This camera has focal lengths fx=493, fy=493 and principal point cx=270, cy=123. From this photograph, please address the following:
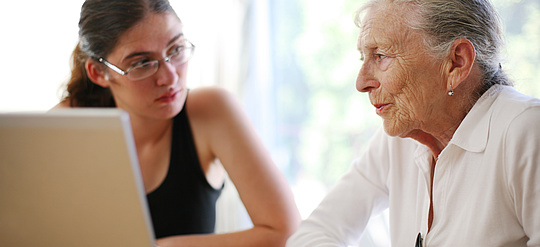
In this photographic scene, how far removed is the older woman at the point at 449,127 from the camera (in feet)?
3.15

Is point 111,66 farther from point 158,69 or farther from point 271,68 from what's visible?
point 271,68

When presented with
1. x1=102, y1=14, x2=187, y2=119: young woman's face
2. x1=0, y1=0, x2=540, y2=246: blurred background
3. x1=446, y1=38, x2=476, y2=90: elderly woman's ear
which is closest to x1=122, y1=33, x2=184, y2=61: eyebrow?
x1=102, y1=14, x2=187, y2=119: young woman's face

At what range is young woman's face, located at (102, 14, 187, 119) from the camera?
1534mm

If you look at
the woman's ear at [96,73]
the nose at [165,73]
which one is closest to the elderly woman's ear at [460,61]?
the nose at [165,73]

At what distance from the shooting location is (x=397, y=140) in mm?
1307

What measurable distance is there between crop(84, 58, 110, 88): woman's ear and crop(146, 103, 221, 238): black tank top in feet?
0.98

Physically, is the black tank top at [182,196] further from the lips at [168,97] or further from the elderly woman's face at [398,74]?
the elderly woman's face at [398,74]

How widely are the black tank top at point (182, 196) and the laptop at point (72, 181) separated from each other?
79 cm

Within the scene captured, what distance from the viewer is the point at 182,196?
1.69 meters

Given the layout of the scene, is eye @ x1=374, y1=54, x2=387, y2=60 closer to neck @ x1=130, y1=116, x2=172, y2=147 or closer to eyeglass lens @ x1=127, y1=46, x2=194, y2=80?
eyeglass lens @ x1=127, y1=46, x2=194, y2=80

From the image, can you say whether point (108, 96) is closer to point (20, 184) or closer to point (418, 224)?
point (20, 184)

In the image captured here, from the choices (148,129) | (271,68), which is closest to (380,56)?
(148,129)

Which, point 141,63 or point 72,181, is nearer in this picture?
point 72,181

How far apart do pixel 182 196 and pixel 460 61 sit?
1.02 meters
